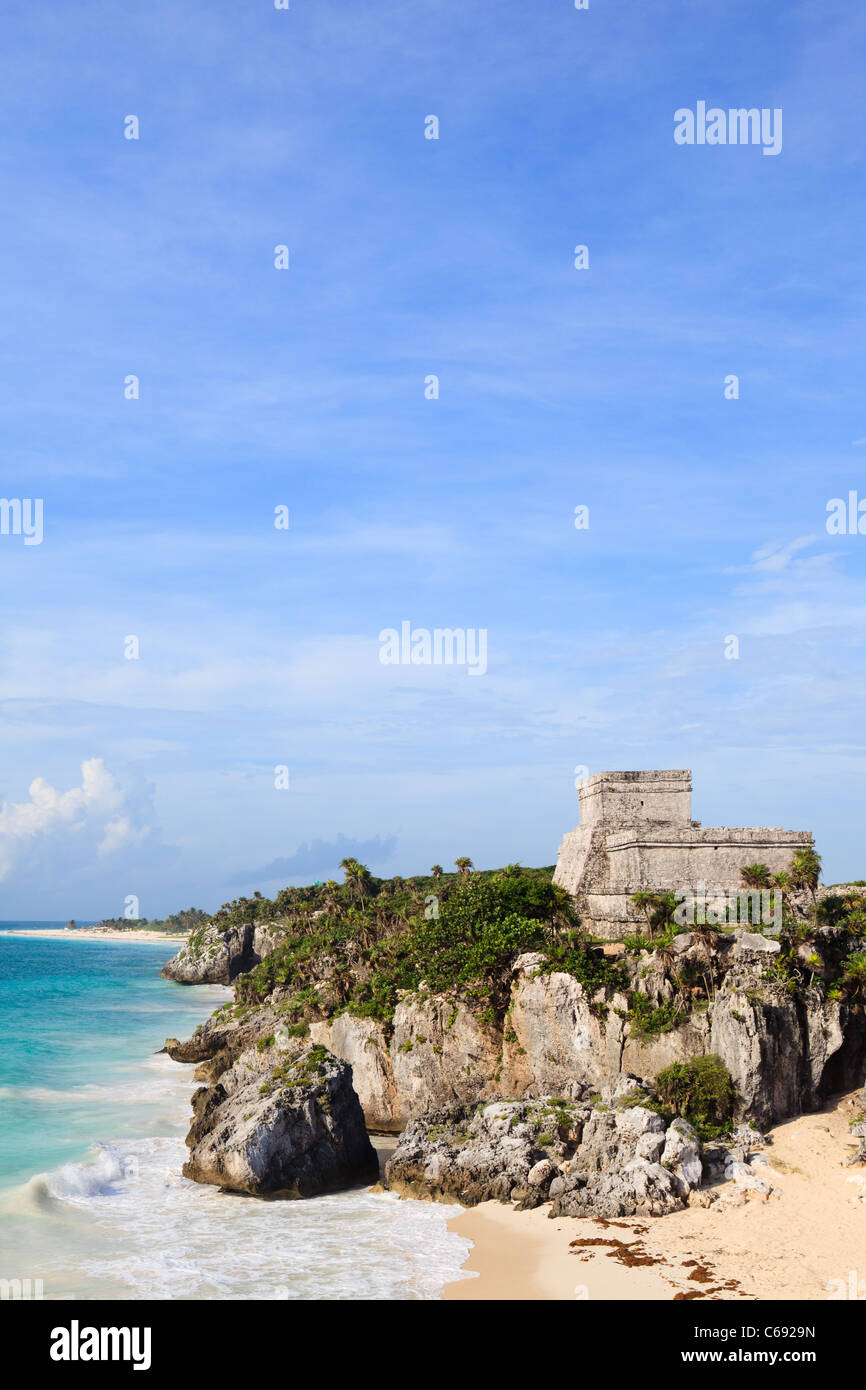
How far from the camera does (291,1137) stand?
29.0 metres

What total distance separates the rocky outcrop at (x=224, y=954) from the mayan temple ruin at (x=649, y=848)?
55.6 metres

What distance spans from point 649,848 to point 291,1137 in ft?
56.0

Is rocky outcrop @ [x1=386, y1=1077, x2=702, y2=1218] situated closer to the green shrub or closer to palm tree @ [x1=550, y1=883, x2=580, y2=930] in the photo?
the green shrub

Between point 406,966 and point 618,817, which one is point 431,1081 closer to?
point 406,966

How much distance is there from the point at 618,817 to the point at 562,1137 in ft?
49.4

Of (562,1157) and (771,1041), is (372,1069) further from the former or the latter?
(771,1041)

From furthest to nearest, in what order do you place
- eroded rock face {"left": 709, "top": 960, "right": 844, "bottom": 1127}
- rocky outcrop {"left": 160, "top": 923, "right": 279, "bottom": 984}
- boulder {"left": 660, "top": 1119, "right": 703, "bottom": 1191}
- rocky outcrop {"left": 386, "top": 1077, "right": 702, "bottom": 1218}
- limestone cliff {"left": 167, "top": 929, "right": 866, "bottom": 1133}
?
rocky outcrop {"left": 160, "top": 923, "right": 279, "bottom": 984}, limestone cliff {"left": 167, "top": 929, "right": 866, "bottom": 1133}, eroded rock face {"left": 709, "top": 960, "right": 844, "bottom": 1127}, boulder {"left": 660, "top": 1119, "right": 703, "bottom": 1191}, rocky outcrop {"left": 386, "top": 1077, "right": 702, "bottom": 1218}

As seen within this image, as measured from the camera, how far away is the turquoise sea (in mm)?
21922

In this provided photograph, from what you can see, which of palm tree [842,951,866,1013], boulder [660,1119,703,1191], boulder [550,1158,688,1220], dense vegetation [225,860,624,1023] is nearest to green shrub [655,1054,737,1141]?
boulder [660,1119,703,1191]

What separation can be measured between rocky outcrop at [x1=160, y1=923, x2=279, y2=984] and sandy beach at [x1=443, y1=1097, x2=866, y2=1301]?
68.4 m

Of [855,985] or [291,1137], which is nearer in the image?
[291,1137]

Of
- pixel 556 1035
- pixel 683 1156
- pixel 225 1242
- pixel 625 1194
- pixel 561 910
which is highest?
pixel 561 910

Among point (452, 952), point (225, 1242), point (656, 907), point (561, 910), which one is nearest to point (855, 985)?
point (656, 907)

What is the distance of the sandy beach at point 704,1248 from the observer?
20.7 m
